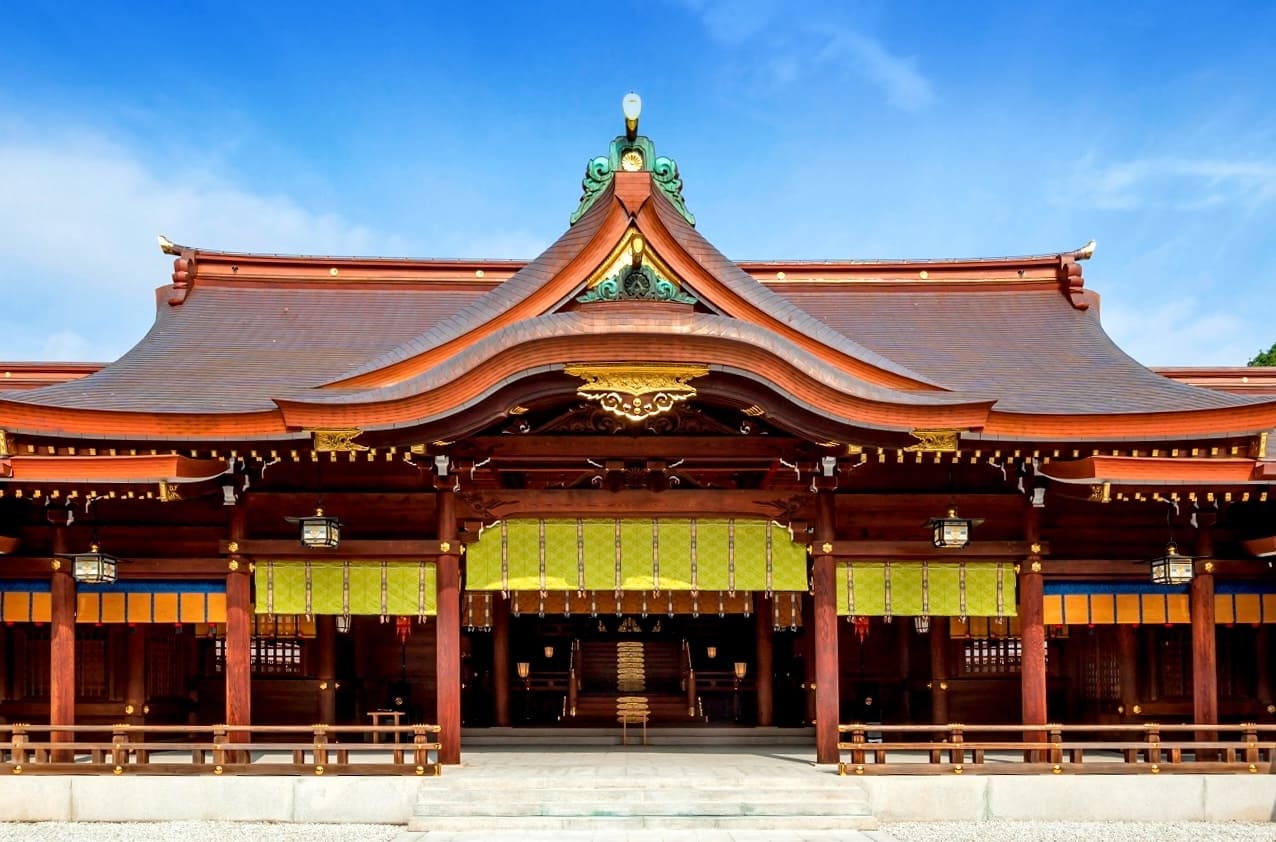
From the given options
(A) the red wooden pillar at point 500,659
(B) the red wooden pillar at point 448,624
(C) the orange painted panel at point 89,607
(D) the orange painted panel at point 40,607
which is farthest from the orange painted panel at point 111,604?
(A) the red wooden pillar at point 500,659

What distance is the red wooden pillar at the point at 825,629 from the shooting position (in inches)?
534

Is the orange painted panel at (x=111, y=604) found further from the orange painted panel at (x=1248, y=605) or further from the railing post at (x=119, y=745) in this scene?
the orange painted panel at (x=1248, y=605)

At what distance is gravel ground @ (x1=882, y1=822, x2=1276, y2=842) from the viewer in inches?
463

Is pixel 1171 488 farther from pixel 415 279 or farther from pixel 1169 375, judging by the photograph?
pixel 415 279

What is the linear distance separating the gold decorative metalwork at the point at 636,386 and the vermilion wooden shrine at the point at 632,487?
26mm

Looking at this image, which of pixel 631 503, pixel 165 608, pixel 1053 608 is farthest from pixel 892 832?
pixel 165 608

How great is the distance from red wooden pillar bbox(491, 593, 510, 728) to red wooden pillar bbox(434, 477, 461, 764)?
4736mm

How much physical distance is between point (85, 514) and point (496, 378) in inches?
227

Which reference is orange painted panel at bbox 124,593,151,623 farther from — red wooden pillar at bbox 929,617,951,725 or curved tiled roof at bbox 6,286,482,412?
red wooden pillar at bbox 929,617,951,725

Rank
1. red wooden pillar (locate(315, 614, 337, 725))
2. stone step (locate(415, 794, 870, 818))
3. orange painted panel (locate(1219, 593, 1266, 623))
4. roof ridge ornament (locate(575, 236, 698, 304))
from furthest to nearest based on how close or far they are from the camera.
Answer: red wooden pillar (locate(315, 614, 337, 725)) < orange painted panel (locate(1219, 593, 1266, 623)) < roof ridge ornament (locate(575, 236, 698, 304)) < stone step (locate(415, 794, 870, 818))

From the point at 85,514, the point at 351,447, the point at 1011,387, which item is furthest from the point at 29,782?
the point at 1011,387

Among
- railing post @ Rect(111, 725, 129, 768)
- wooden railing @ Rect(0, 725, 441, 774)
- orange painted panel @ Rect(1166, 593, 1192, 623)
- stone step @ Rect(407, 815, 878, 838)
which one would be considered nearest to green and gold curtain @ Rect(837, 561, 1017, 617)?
orange painted panel @ Rect(1166, 593, 1192, 623)

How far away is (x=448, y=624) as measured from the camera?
44.3 feet

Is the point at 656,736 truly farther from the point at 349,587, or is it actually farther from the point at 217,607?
the point at 217,607
